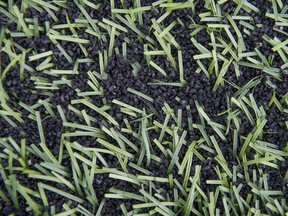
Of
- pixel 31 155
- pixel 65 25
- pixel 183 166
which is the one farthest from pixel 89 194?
pixel 65 25

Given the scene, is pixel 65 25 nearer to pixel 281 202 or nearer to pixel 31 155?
pixel 31 155

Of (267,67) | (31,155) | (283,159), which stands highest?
(267,67)

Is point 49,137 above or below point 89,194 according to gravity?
above

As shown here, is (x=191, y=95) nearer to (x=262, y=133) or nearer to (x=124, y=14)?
(x=262, y=133)

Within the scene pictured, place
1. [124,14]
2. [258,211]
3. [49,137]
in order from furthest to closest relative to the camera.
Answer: [124,14] → [49,137] → [258,211]

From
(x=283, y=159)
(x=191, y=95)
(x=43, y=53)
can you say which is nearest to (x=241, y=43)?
(x=191, y=95)

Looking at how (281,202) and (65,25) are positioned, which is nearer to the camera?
(281,202)

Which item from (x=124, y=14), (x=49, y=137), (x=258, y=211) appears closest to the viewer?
(x=258, y=211)
